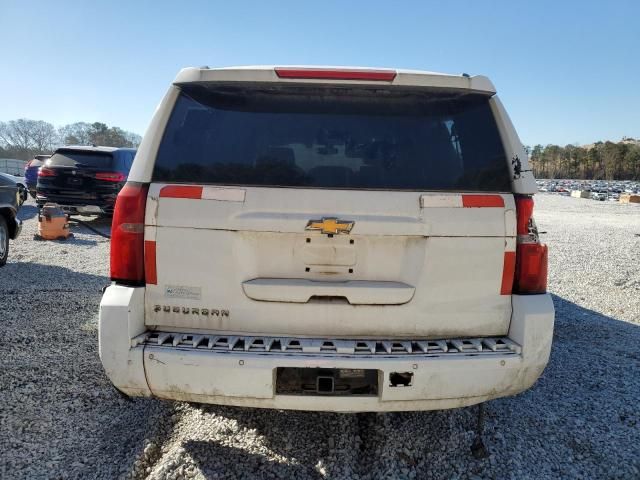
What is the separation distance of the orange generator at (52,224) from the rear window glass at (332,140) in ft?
29.6

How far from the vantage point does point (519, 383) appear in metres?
2.26

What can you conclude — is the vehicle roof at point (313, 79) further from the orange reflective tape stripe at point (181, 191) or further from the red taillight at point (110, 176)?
the red taillight at point (110, 176)

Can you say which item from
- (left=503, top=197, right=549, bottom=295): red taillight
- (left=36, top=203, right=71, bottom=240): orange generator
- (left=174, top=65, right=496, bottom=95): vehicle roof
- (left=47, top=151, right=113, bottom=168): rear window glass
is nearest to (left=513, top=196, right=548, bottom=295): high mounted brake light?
(left=503, top=197, right=549, bottom=295): red taillight

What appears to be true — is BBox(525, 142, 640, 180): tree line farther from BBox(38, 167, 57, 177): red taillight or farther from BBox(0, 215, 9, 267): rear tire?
BBox(0, 215, 9, 267): rear tire

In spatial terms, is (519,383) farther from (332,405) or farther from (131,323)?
(131,323)

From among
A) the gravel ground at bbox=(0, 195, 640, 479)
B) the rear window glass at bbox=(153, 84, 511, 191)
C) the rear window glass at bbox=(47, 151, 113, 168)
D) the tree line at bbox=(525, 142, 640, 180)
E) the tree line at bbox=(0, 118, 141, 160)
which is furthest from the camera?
the tree line at bbox=(525, 142, 640, 180)

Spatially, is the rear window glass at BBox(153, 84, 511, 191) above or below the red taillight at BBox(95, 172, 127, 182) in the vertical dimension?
above

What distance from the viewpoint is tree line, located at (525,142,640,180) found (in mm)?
119500

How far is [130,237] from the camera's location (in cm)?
225

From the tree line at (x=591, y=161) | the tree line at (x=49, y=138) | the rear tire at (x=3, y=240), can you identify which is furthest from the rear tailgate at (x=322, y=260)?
the tree line at (x=591, y=161)

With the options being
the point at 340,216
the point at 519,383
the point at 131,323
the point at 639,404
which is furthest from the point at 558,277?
the point at 131,323

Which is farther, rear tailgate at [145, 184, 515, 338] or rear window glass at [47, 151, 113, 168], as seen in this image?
rear window glass at [47, 151, 113, 168]

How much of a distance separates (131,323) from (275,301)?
71cm

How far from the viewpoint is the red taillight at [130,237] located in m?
2.25
